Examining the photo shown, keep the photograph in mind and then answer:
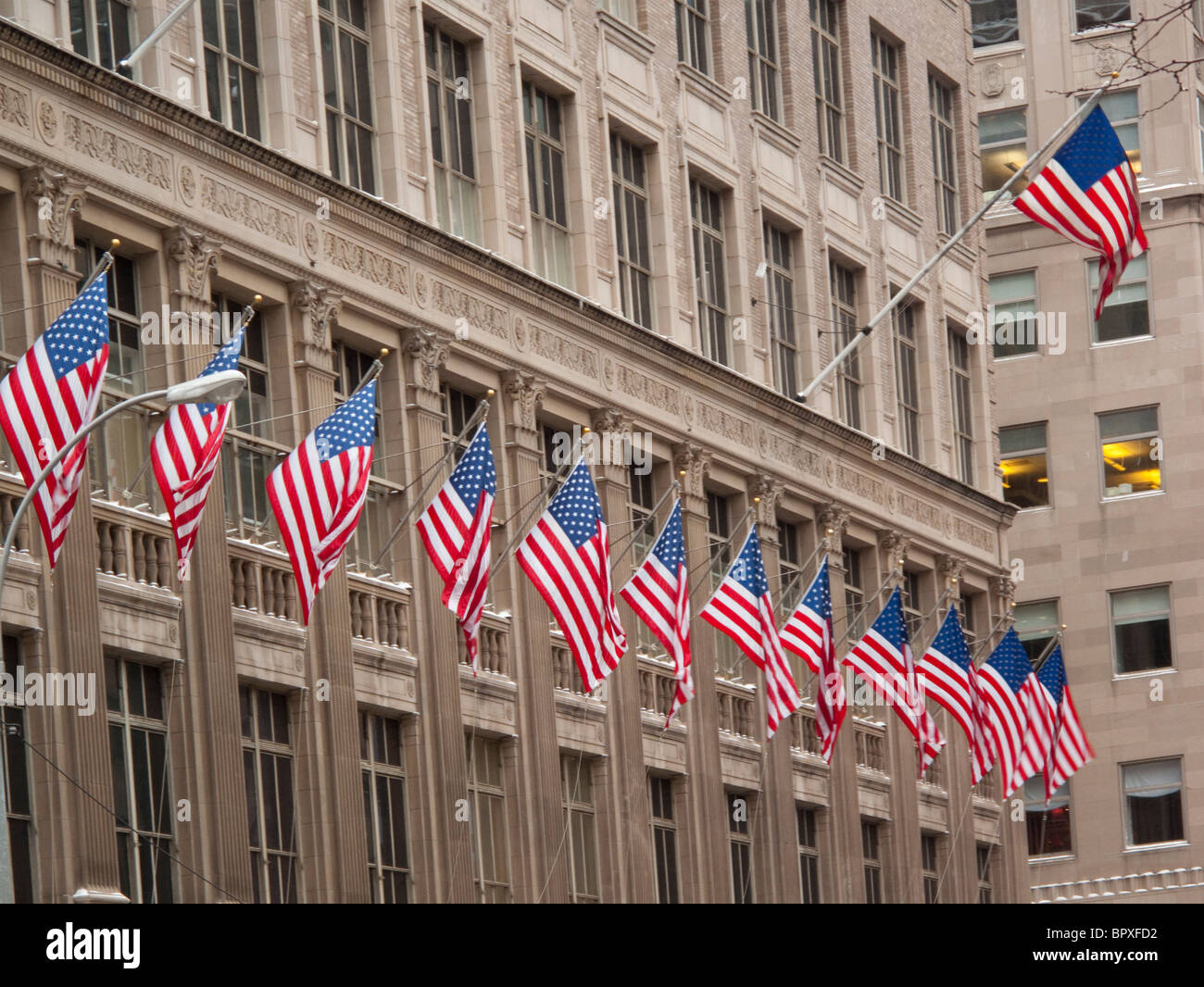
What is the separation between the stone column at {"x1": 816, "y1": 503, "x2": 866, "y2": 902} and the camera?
162ft

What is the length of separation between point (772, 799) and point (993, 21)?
109 feet

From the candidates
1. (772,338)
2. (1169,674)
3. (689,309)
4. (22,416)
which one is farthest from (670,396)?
(1169,674)

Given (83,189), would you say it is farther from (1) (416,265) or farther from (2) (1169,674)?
(2) (1169,674)

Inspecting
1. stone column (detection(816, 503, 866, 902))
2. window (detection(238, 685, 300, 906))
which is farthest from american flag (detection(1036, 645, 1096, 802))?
window (detection(238, 685, 300, 906))

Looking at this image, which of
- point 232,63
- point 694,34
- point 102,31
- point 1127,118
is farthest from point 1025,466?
point 102,31

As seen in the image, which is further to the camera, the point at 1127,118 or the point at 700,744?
the point at 1127,118

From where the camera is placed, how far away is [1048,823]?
70250 mm

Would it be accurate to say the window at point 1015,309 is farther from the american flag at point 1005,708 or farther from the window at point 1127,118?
the american flag at point 1005,708

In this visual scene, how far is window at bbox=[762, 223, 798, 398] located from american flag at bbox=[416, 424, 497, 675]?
17343 mm

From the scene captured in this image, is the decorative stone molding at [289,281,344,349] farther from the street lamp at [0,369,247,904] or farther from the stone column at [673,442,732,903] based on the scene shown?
the street lamp at [0,369,247,904]

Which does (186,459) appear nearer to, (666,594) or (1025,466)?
(666,594)

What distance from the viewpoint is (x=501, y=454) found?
1603 inches

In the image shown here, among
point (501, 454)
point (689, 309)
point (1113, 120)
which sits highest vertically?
point (1113, 120)
